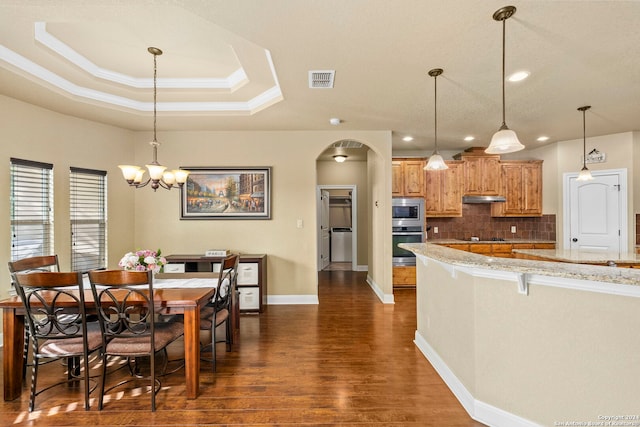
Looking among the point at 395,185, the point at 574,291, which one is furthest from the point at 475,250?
the point at 574,291

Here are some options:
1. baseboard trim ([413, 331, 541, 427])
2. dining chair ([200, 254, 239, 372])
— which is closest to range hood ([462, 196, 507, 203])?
baseboard trim ([413, 331, 541, 427])

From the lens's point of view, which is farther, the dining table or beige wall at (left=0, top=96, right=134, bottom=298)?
beige wall at (left=0, top=96, right=134, bottom=298)

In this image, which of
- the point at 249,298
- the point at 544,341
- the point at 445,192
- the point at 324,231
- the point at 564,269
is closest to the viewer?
the point at 564,269

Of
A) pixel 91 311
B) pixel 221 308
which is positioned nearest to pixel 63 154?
pixel 91 311

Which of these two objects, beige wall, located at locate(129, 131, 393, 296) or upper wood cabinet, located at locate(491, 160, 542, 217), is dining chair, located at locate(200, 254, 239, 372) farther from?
upper wood cabinet, located at locate(491, 160, 542, 217)

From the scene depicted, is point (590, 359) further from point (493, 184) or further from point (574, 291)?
point (493, 184)

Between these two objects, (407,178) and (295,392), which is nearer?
(295,392)

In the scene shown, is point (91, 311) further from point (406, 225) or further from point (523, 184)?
point (523, 184)

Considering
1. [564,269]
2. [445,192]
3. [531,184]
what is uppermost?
[531,184]

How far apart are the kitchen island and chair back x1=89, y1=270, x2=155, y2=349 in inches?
85.3

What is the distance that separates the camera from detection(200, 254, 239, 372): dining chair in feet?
8.68

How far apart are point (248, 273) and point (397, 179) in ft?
10.3

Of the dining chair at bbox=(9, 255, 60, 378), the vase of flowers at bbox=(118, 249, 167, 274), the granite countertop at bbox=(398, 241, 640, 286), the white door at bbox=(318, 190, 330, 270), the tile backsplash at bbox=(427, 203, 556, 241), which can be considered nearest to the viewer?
the granite countertop at bbox=(398, 241, 640, 286)

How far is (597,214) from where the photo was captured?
16.8ft
